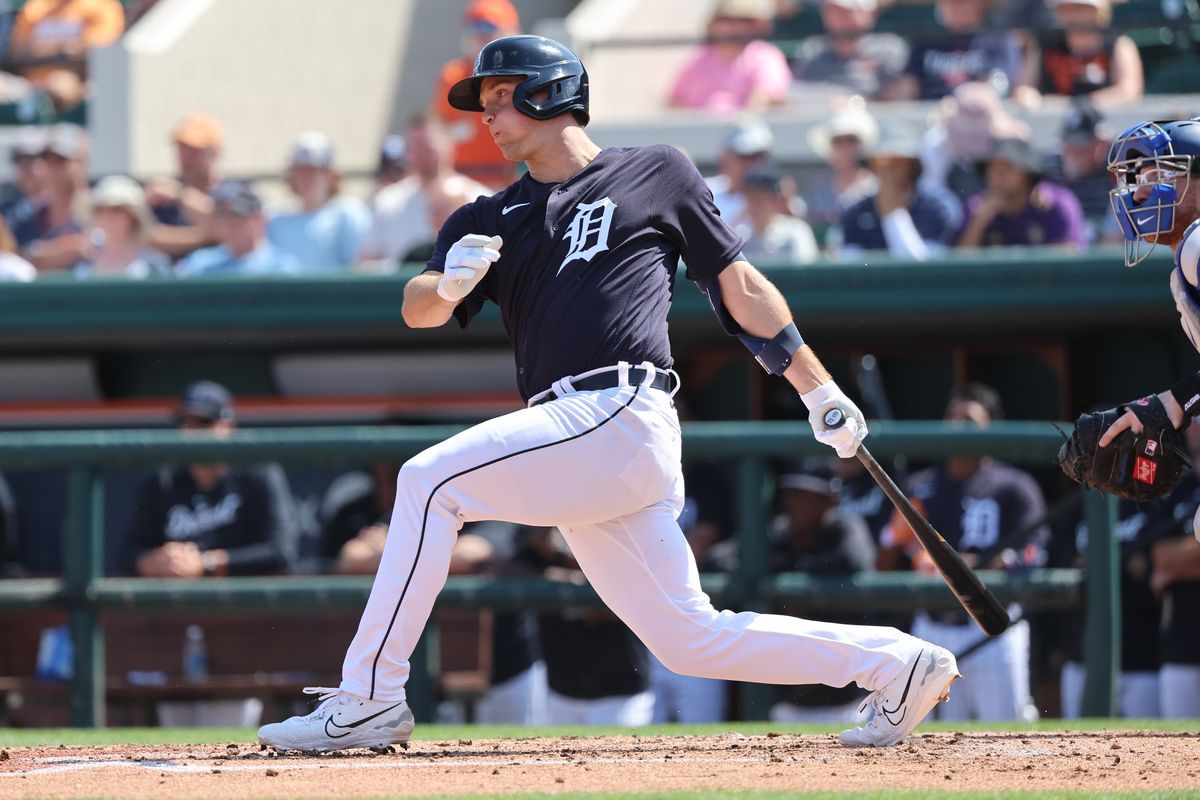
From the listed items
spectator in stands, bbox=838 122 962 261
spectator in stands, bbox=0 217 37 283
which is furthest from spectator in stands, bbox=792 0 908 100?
spectator in stands, bbox=0 217 37 283

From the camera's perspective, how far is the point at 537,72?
4277 millimetres

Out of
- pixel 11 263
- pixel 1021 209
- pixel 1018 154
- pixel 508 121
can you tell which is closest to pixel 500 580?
pixel 508 121

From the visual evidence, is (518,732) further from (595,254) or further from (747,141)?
(747,141)

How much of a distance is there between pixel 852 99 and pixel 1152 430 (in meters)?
5.45

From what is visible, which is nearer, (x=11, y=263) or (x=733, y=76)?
(x=11, y=263)

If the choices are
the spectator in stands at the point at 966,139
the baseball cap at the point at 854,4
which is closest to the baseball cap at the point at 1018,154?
the spectator in stands at the point at 966,139

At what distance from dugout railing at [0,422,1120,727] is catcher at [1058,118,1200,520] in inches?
84.2

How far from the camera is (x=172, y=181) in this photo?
986 centimetres

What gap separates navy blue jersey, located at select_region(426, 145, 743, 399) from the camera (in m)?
4.17

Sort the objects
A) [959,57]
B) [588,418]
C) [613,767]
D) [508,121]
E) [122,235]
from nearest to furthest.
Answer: [588,418] → [613,767] → [508,121] → [122,235] → [959,57]

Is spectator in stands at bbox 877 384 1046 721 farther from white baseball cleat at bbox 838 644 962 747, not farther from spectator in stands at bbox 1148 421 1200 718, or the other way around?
white baseball cleat at bbox 838 644 962 747

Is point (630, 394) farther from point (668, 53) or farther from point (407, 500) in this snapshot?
point (668, 53)

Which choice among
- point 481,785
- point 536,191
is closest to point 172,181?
point 536,191

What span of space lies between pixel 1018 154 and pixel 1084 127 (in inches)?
18.6
